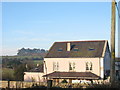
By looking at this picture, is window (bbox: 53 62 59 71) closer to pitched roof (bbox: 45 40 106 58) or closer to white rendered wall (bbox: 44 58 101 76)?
white rendered wall (bbox: 44 58 101 76)

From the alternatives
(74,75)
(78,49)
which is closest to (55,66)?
(74,75)

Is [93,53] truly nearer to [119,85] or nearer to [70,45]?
[70,45]

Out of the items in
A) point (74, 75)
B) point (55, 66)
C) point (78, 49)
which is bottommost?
point (74, 75)

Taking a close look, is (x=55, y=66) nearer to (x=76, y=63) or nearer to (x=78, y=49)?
(x=76, y=63)

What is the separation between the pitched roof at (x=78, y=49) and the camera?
33491mm

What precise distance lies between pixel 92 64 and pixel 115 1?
2314 centimetres

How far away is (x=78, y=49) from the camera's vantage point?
35.1 metres

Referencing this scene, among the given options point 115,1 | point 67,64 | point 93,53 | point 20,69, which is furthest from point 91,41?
point 115,1

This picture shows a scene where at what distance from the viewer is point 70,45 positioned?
36031mm

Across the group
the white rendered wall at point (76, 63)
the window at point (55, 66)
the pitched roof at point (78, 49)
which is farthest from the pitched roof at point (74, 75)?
the pitched roof at point (78, 49)

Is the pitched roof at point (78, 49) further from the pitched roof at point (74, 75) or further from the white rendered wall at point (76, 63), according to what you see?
the pitched roof at point (74, 75)

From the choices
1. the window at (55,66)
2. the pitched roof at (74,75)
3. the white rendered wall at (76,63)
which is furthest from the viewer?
the window at (55,66)

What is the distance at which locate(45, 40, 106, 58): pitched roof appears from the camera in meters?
33.5

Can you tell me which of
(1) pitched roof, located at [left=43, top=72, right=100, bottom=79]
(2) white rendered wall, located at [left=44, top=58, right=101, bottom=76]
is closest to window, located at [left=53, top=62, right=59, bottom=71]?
(2) white rendered wall, located at [left=44, top=58, right=101, bottom=76]
